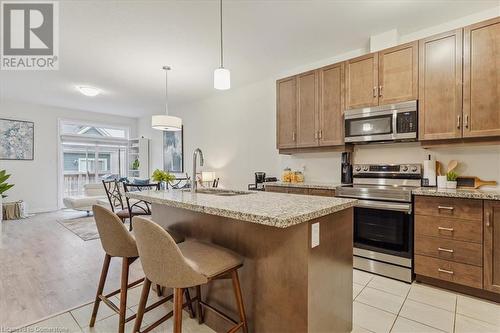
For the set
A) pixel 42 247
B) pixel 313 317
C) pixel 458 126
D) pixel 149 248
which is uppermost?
pixel 458 126

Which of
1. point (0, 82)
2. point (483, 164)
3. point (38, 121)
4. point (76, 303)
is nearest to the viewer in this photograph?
point (76, 303)

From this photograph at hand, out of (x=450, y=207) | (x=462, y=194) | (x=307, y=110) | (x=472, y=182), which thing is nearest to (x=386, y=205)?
(x=450, y=207)

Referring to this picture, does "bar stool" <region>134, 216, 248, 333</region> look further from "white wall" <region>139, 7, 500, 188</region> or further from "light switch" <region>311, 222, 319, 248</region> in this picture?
"white wall" <region>139, 7, 500, 188</region>

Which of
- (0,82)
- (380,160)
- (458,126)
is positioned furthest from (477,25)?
(0,82)

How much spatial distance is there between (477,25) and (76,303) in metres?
4.28

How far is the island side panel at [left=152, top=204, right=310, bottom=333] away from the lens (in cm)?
134

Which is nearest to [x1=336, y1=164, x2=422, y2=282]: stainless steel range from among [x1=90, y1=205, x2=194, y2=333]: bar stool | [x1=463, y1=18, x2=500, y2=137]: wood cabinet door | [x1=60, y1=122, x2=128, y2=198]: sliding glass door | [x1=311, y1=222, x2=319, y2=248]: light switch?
[x1=463, y1=18, x2=500, y2=137]: wood cabinet door

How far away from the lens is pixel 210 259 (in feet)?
4.75

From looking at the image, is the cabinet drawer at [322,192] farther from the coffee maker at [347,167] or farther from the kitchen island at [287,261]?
the kitchen island at [287,261]

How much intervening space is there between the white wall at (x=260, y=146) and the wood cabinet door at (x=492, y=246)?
609 mm

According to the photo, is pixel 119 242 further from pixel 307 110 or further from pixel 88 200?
pixel 88 200

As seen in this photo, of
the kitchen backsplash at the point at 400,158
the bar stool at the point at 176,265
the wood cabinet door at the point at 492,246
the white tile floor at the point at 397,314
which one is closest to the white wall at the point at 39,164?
the white tile floor at the point at 397,314

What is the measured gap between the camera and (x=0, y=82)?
4762 millimetres

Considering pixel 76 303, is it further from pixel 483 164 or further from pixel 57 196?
pixel 57 196
